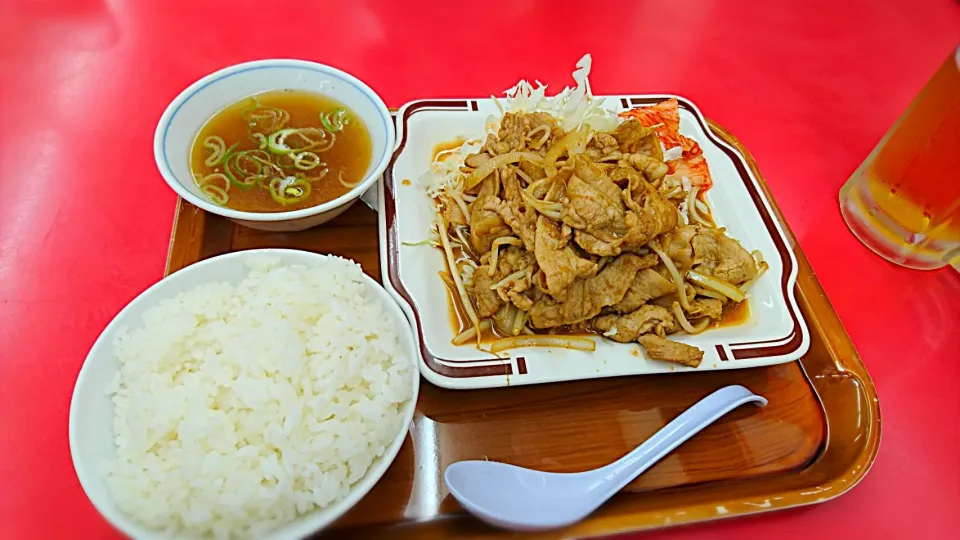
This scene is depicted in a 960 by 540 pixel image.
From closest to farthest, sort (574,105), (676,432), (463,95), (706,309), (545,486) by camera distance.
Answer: (545,486) → (676,432) → (706,309) → (574,105) → (463,95)

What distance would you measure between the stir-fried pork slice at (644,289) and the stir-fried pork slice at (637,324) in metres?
0.02

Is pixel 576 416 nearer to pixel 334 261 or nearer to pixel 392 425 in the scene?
pixel 392 425

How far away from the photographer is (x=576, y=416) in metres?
1.55

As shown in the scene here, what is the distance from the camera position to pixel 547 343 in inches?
62.9

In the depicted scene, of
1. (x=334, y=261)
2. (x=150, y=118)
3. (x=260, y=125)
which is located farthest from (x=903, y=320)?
(x=150, y=118)

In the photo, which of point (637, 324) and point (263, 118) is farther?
point (263, 118)

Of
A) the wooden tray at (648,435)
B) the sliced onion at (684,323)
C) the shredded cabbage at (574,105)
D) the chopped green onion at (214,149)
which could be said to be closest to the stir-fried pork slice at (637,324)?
the sliced onion at (684,323)

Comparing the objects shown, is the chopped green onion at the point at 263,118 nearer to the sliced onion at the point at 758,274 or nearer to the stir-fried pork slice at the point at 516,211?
the stir-fried pork slice at the point at 516,211

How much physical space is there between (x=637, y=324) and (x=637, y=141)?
A: 64 cm

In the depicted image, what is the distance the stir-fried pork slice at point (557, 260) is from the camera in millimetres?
1552

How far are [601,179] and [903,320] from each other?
47.9 inches

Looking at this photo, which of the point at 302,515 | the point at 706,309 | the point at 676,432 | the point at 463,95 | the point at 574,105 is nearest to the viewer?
the point at 302,515

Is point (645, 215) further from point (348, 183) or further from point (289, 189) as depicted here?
point (289, 189)

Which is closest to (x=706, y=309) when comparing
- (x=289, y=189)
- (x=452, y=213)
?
(x=452, y=213)
